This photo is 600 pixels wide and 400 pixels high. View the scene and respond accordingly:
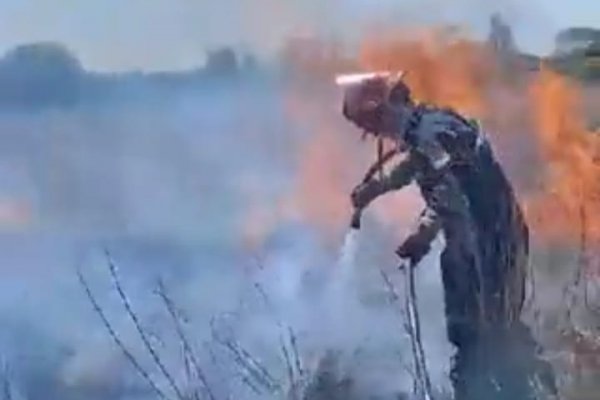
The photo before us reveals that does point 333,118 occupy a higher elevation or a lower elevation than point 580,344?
higher

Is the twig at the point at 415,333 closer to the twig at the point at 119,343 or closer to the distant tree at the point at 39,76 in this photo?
the twig at the point at 119,343

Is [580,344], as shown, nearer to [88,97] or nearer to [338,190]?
[338,190]

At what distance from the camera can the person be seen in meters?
1.65

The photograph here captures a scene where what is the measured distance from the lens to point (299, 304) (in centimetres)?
164

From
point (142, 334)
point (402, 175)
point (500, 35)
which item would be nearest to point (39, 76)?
point (142, 334)

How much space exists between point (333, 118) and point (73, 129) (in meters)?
0.30

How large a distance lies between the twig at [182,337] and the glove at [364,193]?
0.24m

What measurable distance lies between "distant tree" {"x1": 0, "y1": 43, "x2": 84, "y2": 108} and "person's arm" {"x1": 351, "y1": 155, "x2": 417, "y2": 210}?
348 mm

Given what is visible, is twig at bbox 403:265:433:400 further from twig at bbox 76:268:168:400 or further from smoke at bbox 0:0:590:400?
twig at bbox 76:268:168:400

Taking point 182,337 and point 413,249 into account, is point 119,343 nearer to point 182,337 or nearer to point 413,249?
point 182,337

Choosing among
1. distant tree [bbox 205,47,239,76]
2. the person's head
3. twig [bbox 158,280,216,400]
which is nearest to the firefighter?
the person's head

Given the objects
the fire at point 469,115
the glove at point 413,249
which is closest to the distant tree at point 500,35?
the fire at point 469,115

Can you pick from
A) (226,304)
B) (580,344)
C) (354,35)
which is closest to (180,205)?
(226,304)

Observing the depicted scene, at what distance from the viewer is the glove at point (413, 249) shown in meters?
1.65
